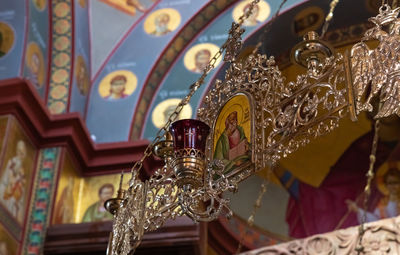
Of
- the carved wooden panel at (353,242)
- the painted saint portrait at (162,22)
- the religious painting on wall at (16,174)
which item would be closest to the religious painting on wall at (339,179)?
the painted saint portrait at (162,22)

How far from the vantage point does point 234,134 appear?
3910mm

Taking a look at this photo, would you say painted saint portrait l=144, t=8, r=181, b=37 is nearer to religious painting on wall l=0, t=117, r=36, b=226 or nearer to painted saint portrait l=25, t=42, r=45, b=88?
painted saint portrait l=25, t=42, r=45, b=88

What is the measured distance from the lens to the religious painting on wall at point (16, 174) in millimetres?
7121

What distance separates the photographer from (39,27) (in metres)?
8.34

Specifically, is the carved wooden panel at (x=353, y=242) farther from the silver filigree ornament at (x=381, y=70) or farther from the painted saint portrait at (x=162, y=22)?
the painted saint portrait at (x=162, y=22)

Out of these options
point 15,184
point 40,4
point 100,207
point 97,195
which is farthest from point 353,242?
point 40,4

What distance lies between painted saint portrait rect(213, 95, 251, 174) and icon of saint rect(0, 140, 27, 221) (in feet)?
12.1

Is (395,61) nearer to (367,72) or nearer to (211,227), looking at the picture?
(367,72)

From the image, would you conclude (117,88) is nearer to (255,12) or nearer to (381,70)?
(255,12)

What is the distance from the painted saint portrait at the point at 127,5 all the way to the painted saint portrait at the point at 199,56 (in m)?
0.95

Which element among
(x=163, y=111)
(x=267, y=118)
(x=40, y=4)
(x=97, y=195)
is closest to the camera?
(x=267, y=118)

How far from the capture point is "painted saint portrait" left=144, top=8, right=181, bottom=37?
358 inches

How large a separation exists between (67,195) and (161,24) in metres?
2.57

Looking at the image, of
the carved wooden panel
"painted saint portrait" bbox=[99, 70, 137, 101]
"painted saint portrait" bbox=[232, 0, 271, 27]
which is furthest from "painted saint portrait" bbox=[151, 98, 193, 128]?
the carved wooden panel
